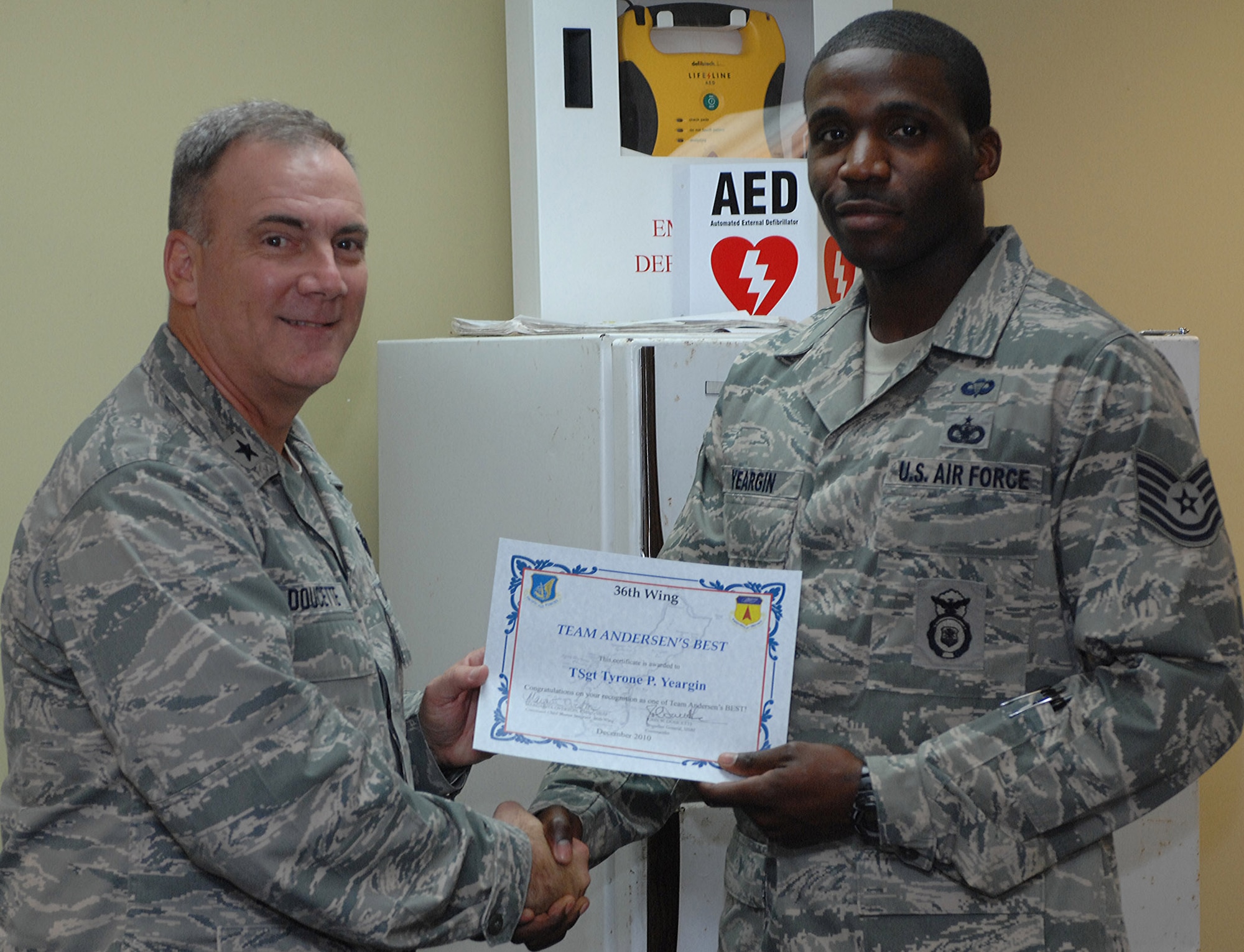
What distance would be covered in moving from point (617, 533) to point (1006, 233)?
0.68m

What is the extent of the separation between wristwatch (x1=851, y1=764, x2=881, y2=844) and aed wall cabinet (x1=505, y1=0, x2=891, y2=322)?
110cm

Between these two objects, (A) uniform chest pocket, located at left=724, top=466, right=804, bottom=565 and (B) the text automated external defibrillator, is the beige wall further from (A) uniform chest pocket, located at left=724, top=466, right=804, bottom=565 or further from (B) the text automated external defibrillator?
(A) uniform chest pocket, located at left=724, top=466, right=804, bottom=565

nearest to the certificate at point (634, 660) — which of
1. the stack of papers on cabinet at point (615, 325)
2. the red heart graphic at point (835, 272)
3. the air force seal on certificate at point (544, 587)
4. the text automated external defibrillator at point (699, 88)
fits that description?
the air force seal on certificate at point (544, 587)

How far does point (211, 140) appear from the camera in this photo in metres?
1.22

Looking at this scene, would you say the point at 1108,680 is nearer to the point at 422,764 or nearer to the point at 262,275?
the point at 422,764

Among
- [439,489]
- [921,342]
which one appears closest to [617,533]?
[439,489]

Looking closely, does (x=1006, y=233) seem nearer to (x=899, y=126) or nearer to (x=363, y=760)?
(x=899, y=126)

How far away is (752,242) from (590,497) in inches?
23.4

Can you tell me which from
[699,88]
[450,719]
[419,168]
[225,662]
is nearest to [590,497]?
[450,719]

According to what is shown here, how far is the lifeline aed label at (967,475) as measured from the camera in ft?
3.81

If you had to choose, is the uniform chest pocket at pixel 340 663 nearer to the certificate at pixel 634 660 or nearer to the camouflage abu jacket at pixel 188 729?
the camouflage abu jacket at pixel 188 729

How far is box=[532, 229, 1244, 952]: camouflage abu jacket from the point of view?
1115 millimetres

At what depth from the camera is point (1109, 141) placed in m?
2.54
